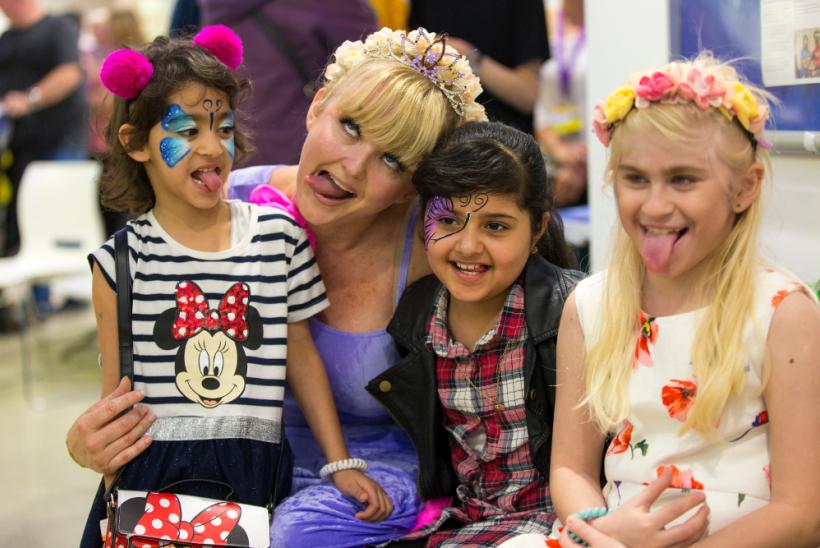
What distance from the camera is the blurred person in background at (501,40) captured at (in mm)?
3416

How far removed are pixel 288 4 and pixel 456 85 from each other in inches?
47.8

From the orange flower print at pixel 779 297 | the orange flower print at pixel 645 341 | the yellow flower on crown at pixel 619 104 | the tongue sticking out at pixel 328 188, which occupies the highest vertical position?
the yellow flower on crown at pixel 619 104

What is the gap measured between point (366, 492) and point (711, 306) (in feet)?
2.67

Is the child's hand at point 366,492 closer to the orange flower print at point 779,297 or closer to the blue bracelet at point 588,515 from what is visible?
the blue bracelet at point 588,515

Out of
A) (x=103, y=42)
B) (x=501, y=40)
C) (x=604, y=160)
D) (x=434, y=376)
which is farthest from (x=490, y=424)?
(x=103, y=42)

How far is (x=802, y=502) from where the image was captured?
4.95ft

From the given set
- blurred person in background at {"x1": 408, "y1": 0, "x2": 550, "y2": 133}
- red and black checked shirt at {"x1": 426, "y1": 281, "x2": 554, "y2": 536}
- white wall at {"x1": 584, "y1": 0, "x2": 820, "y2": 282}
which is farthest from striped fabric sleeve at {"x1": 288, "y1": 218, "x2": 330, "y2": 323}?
blurred person in background at {"x1": 408, "y1": 0, "x2": 550, "y2": 133}

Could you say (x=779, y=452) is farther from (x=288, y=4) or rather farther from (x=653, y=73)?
(x=288, y=4)

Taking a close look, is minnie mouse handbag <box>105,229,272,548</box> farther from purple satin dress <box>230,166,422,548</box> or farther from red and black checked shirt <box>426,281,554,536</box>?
red and black checked shirt <box>426,281,554,536</box>

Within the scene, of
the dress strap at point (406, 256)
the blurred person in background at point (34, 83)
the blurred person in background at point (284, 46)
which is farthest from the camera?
the blurred person in background at point (34, 83)

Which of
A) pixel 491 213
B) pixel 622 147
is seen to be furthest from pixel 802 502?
pixel 491 213

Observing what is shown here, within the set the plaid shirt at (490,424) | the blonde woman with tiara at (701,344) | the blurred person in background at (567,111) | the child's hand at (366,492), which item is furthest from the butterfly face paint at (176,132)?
the blurred person in background at (567,111)

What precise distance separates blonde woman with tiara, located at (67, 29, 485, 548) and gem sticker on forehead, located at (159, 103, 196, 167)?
26cm

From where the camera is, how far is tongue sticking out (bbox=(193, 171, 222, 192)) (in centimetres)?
202
